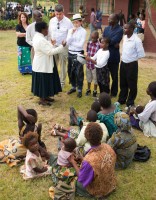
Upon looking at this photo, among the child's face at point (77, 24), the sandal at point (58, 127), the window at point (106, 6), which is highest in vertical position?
the window at point (106, 6)

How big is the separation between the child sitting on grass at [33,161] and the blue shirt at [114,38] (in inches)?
114

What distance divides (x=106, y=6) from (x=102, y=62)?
13.9m

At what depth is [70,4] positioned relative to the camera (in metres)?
19.2

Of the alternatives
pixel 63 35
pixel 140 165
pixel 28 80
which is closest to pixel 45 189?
pixel 140 165

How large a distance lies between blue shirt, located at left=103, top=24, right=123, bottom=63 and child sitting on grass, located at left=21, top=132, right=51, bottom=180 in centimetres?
289

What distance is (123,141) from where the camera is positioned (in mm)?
3604

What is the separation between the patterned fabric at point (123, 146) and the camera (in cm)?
360

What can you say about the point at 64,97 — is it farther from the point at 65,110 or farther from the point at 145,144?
the point at 145,144

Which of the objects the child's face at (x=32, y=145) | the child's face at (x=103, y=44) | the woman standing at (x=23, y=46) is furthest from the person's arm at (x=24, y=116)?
the woman standing at (x=23, y=46)

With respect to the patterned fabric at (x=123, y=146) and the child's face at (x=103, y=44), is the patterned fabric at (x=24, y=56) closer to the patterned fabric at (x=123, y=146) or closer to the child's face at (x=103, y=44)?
the child's face at (x=103, y=44)

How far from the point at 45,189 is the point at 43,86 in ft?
8.37

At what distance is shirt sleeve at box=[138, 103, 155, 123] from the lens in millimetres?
4562

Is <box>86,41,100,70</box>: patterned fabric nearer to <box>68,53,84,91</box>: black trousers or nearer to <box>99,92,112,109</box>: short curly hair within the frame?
<box>68,53,84,91</box>: black trousers

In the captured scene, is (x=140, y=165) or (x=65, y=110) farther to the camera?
(x=65, y=110)
